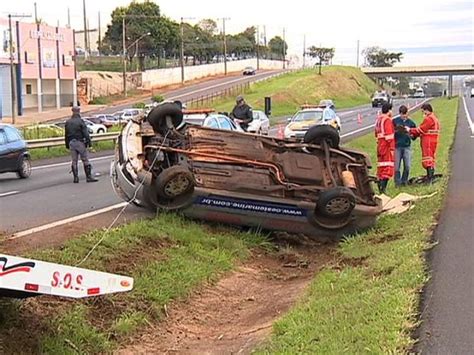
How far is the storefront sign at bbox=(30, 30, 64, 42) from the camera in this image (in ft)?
232

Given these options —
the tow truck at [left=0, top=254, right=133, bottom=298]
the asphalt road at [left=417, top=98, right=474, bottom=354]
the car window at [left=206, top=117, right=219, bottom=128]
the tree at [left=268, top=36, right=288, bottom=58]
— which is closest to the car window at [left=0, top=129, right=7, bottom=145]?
the car window at [left=206, top=117, right=219, bottom=128]

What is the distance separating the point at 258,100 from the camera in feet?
263

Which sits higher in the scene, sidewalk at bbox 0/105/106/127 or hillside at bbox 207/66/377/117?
hillside at bbox 207/66/377/117

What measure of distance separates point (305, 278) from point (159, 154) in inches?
122

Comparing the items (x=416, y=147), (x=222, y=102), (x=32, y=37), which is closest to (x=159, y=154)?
(x=416, y=147)

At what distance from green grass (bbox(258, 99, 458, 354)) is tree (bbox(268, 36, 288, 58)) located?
167904 mm

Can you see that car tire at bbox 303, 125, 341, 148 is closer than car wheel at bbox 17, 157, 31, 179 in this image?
Yes

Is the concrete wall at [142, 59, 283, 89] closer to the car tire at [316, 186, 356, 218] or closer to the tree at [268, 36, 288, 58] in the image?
the tree at [268, 36, 288, 58]

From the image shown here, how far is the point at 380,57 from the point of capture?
603 feet

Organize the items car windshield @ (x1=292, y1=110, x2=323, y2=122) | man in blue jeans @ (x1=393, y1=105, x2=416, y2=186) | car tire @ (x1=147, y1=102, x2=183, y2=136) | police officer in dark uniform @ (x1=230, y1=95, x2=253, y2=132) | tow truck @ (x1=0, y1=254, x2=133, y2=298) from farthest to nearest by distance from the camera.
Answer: car windshield @ (x1=292, y1=110, x2=323, y2=122), police officer in dark uniform @ (x1=230, y1=95, x2=253, y2=132), man in blue jeans @ (x1=393, y1=105, x2=416, y2=186), car tire @ (x1=147, y1=102, x2=183, y2=136), tow truck @ (x1=0, y1=254, x2=133, y2=298)

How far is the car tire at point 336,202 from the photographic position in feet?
37.4

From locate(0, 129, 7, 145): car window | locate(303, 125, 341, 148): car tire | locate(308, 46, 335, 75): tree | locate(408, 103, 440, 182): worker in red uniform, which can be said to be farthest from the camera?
locate(308, 46, 335, 75): tree

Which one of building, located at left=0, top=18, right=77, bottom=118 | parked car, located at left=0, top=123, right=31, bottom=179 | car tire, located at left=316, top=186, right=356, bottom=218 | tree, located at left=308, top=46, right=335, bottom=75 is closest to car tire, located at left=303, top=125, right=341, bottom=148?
car tire, located at left=316, top=186, right=356, bottom=218

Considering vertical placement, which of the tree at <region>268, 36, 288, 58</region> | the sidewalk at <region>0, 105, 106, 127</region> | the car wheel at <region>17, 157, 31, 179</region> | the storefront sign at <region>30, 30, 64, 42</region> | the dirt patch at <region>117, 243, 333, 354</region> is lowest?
the sidewalk at <region>0, 105, 106, 127</region>
